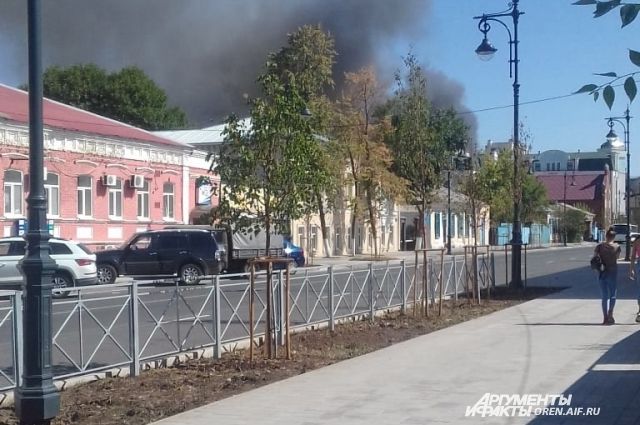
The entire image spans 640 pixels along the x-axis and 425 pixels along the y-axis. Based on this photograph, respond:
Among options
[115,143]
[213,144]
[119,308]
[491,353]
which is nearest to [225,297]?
[119,308]

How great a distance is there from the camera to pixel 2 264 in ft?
84.5

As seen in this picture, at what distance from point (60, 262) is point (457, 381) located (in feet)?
59.3

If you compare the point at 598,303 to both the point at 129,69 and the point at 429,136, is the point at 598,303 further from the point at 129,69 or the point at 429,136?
the point at 129,69

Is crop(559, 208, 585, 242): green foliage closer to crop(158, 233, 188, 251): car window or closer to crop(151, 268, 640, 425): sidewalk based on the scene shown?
crop(158, 233, 188, 251): car window

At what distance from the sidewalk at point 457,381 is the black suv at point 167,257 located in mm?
17422

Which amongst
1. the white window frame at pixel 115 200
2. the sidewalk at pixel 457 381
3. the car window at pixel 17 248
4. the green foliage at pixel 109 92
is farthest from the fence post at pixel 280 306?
the green foliage at pixel 109 92

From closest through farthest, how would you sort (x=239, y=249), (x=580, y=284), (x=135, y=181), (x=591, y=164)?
1. (x=580, y=284)
2. (x=239, y=249)
3. (x=135, y=181)
4. (x=591, y=164)

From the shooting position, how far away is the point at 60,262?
26062 millimetres

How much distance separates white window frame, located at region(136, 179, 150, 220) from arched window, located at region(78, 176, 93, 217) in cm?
309

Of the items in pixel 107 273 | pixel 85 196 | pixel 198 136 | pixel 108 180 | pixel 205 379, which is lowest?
pixel 205 379

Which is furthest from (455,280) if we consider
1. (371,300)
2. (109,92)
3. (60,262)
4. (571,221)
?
(571,221)

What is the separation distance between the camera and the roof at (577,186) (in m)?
121

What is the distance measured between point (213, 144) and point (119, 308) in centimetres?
4475

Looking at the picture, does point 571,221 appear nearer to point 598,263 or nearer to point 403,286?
point 403,286
